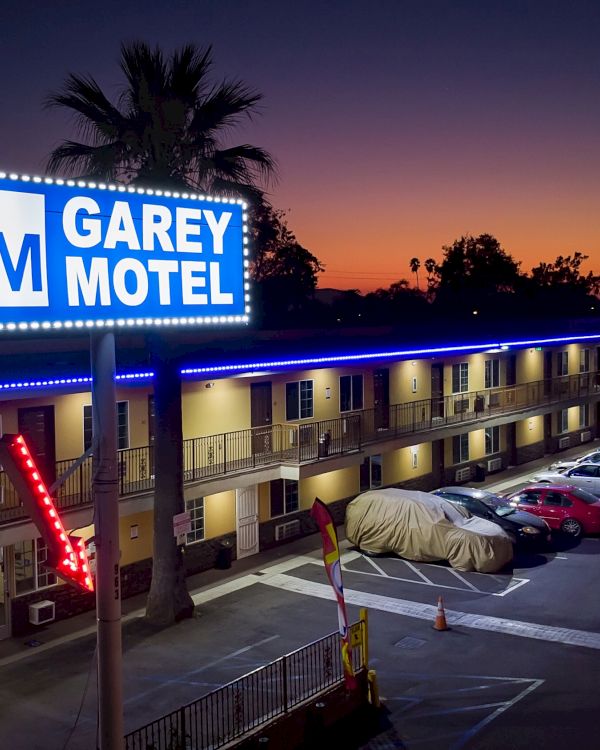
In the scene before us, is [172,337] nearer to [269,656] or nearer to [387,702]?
[269,656]

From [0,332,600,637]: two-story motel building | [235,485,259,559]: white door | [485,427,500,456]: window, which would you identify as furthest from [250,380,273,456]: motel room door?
[485,427,500,456]: window

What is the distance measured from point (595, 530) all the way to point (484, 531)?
5.39m

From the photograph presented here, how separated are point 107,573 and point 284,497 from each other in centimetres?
1758

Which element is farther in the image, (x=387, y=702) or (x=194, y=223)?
(x=387, y=702)

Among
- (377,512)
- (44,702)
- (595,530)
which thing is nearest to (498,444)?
(595,530)

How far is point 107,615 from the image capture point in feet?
29.9

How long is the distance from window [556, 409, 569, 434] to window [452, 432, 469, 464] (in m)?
9.55

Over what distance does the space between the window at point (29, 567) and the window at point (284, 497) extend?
8.27 metres

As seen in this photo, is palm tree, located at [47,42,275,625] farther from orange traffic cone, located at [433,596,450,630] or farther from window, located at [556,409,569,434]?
window, located at [556,409,569,434]

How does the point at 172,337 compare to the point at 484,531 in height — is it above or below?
above

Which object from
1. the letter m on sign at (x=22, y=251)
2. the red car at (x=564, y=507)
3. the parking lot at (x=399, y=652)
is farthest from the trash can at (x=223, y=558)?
the letter m on sign at (x=22, y=251)

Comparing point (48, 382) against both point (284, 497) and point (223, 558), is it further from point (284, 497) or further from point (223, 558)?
point (284, 497)

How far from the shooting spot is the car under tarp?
22891 millimetres

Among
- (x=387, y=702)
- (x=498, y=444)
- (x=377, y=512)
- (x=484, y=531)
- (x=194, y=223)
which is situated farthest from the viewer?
(x=498, y=444)
